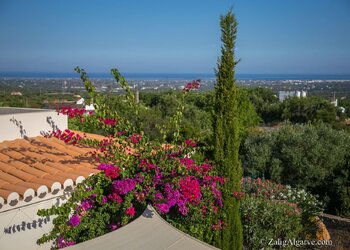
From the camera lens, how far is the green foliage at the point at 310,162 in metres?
10.3

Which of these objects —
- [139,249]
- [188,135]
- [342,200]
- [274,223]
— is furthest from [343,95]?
[139,249]

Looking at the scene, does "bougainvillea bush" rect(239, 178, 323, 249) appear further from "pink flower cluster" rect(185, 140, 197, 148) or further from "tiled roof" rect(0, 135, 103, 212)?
"tiled roof" rect(0, 135, 103, 212)

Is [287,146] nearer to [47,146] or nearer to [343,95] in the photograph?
[47,146]

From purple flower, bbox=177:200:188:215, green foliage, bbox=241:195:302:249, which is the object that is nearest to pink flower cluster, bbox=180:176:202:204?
purple flower, bbox=177:200:188:215

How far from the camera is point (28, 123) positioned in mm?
7082

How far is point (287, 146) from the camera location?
36.8 ft

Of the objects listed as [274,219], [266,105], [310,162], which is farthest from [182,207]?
[266,105]

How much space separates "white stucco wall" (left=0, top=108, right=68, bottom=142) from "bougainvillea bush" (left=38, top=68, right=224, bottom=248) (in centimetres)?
160

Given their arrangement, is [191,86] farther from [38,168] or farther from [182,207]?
[38,168]

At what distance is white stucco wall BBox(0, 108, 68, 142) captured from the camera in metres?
6.69

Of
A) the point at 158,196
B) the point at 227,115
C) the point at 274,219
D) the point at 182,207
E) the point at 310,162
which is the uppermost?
the point at 227,115

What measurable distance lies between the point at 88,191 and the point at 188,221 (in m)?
1.67

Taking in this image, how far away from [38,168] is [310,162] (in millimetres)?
7812

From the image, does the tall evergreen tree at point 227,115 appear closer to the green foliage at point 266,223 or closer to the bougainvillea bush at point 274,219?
the bougainvillea bush at point 274,219
